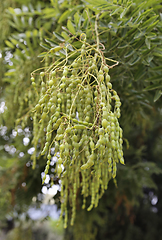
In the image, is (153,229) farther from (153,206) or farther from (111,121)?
(111,121)

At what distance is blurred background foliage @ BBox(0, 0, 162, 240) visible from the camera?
801 mm

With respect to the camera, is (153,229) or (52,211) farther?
(153,229)

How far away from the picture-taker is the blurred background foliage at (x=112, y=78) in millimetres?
801

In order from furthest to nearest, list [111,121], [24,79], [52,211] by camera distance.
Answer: [52,211] → [24,79] → [111,121]

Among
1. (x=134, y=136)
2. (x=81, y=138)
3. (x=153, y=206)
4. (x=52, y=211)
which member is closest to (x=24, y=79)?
(x=81, y=138)

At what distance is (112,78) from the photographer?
903 millimetres

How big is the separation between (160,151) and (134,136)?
1.20 feet

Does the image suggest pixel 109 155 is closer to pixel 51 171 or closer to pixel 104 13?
pixel 104 13

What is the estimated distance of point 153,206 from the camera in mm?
2697

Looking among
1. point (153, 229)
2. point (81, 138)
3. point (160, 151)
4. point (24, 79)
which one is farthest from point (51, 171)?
point (153, 229)

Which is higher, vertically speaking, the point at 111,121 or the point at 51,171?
the point at 111,121

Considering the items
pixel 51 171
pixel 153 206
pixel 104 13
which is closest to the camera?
pixel 104 13

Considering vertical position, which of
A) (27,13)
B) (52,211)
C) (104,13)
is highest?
(27,13)

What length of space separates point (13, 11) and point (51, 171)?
956 mm
